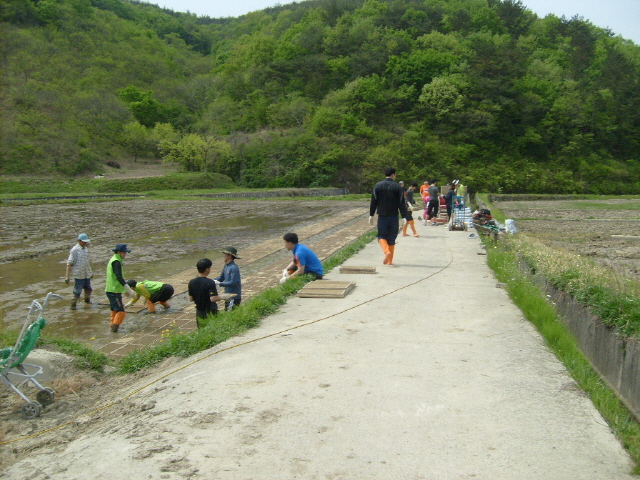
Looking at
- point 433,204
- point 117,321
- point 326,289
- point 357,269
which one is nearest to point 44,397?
point 117,321

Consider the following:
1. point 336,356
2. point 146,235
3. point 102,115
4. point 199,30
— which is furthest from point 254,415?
point 199,30

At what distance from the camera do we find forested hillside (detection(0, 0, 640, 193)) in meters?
51.2

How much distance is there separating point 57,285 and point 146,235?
8.28 m

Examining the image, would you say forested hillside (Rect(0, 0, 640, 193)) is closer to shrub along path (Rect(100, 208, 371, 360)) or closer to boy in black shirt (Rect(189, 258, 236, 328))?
shrub along path (Rect(100, 208, 371, 360))

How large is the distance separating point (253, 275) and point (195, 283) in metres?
4.64

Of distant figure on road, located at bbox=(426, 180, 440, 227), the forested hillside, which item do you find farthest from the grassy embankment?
the forested hillside

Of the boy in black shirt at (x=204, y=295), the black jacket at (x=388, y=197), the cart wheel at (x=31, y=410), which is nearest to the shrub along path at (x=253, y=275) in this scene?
the boy in black shirt at (x=204, y=295)

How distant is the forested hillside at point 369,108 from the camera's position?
168 ft

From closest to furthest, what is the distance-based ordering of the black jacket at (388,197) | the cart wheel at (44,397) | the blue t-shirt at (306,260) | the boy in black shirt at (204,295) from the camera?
1. the cart wheel at (44,397)
2. the boy in black shirt at (204,295)
3. the blue t-shirt at (306,260)
4. the black jacket at (388,197)

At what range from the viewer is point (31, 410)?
5.02 m

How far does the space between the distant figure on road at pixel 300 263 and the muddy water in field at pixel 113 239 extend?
211 centimetres

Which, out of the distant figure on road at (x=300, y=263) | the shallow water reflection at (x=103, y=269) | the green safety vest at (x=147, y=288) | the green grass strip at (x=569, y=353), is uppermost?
the distant figure on road at (x=300, y=263)

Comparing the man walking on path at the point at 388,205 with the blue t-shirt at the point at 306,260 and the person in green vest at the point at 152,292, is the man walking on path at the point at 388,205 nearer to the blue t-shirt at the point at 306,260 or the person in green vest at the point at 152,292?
the blue t-shirt at the point at 306,260

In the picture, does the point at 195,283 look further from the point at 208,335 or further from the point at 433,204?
the point at 433,204
